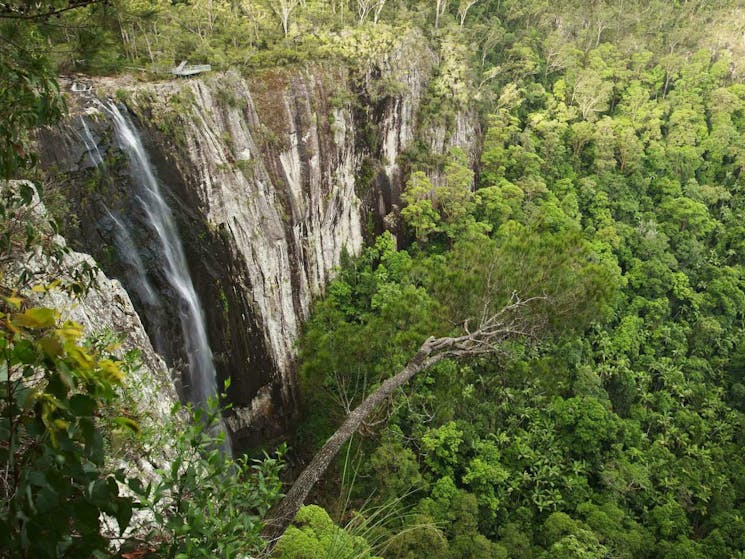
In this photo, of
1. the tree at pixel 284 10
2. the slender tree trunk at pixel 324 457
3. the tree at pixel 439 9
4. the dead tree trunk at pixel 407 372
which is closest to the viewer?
the slender tree trunk at pixel 324 457

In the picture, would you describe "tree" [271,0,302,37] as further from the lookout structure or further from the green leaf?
the green leaf

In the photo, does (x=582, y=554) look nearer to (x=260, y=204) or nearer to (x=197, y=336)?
(x=197, y=336)

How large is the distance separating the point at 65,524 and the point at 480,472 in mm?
10684

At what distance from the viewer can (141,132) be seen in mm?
9008

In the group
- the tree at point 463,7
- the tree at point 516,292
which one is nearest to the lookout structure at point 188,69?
the tree at point 516,292

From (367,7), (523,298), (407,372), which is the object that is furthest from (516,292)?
(367,7)

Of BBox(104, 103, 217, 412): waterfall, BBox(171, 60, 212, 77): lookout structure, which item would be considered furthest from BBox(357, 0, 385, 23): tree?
BBox(104, 103, 217, 412): waterfall

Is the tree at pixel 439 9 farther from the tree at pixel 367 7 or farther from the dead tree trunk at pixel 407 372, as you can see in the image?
the dead tree trunk at pixel 407 372

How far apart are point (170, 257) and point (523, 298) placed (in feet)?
23.5

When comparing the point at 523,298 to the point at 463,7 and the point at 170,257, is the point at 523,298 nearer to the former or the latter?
the point at 170,257

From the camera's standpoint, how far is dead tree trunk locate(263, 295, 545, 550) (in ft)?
21.5

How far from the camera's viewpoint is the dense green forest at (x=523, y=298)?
9977 mm

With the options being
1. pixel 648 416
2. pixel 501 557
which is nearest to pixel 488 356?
pixel 501 557

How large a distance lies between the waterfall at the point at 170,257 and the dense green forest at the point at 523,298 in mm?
1621
